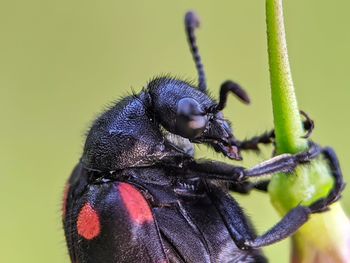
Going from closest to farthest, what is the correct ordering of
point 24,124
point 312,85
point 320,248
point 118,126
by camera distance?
point 320,248 < point 118,126 < point 312,85 < point 24,124

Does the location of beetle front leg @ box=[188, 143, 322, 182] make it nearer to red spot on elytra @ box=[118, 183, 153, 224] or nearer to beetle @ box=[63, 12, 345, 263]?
beetle @ box=[63, 12, 345, 263]

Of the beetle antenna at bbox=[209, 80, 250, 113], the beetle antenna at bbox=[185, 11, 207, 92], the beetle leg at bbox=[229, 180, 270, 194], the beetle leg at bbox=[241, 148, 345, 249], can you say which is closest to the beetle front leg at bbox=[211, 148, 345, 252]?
the beetle leg at bbox=[241, 148, 345, 249]

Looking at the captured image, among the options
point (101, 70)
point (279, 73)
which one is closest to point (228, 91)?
point (279, 73)

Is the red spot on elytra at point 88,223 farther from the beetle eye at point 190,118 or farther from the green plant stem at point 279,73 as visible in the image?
the green plant stem at point 279,73

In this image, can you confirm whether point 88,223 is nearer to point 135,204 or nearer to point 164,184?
point 135,204

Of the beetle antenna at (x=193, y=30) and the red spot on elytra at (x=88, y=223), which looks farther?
the beetle antenna at (x=193, y=30)

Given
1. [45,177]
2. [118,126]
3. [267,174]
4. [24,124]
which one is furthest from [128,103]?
[24,124]

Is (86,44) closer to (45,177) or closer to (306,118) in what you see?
(45,177)

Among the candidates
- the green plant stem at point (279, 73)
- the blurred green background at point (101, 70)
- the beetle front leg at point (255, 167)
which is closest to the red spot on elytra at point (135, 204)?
the beetle front leg at point (255, 167)

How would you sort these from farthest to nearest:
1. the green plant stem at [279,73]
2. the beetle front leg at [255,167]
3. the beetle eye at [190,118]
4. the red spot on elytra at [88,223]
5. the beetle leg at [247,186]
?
the beetle leg at [247,186]
the beetle eye at [190,118]
the red spot on elytra at [88,223]
the beetle front leg at [255,167]
the green plant stem at [279,73]

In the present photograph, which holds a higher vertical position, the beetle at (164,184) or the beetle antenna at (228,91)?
the beetle antenna at (228,91)
